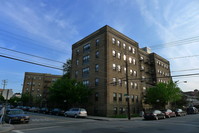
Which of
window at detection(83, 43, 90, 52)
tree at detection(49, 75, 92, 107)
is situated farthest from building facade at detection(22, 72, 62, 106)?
tree at detection(49, 75, 92, 107)

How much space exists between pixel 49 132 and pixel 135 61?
3246cm

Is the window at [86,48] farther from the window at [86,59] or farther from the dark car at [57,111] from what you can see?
the dark car at [57,111]

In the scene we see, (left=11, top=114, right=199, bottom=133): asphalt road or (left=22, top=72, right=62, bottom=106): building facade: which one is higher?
(left=22, top=72, right=62, bottom=106): building facade

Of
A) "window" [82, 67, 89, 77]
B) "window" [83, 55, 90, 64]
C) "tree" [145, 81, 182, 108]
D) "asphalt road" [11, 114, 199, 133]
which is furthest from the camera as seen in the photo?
"window" [83, 55, 90, 64]

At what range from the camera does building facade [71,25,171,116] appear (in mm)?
30891

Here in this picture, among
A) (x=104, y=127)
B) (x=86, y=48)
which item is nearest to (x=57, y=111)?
(x=86, y=48)

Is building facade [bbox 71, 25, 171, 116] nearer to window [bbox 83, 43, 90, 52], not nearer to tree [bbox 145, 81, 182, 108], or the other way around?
window [bbox 83, 43, 90, 52]

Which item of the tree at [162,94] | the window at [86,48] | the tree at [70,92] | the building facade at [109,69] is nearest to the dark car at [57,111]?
the tree at [70,92]

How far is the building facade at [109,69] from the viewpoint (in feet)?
101

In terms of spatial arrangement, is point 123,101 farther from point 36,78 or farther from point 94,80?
point 36,78

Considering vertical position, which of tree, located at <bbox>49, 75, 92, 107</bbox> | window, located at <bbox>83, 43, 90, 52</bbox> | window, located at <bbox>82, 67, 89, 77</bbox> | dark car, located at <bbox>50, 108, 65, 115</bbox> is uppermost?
window, located at <bbox>83, 43, 90, 52</bbox>

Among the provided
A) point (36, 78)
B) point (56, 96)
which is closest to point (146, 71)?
point (56, 96)

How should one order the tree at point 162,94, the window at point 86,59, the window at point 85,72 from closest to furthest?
the tree at point 162,94, the window at point 85,72, the window at point 86,59

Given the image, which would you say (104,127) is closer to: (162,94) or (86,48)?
(162,94)
